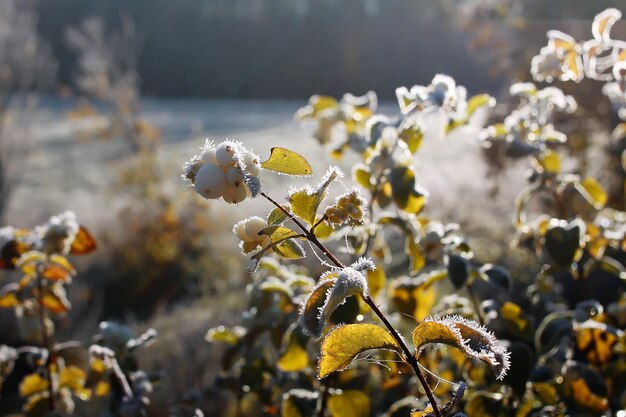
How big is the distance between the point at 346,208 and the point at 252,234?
8 cm

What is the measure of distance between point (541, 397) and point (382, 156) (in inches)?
15.1

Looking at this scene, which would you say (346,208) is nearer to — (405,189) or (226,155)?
(226,155)

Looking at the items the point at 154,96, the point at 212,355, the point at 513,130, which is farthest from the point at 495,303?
the point at 154,96

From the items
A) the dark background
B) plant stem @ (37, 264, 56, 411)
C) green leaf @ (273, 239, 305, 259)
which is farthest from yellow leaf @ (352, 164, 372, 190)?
the dark background

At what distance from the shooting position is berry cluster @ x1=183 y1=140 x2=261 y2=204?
1.71ft

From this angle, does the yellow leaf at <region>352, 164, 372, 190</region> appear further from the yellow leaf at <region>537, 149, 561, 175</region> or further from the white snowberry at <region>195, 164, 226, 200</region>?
the white snowberry at <region>195, 164, 226, 200</region>

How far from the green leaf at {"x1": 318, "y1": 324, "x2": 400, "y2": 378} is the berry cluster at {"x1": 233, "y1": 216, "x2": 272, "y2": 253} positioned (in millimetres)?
95

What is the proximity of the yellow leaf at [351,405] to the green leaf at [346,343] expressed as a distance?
1.03 ft

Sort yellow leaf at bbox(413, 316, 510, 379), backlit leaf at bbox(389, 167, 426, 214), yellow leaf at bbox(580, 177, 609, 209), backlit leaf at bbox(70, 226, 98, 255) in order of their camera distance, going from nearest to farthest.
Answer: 1. yellow leaf at bbox(413, 316, 510, 379)
2. backlit leaf at bbox(389, 167, 426, 214)
3. backlit leaf at bbox(70, 226, 98, 255)
4. yellow leaf at bbox(580, 177, 609, 209)

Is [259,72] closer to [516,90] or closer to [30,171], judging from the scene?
[30,171]

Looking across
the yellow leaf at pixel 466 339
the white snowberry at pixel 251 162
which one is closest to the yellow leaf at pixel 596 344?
the yellow leaf at pixel 466 339

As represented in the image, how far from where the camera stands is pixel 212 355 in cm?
198

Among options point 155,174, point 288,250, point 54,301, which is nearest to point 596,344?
point 288,250

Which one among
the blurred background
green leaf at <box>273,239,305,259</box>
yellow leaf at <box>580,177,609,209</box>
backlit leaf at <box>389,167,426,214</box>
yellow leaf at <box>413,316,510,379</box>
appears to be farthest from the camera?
the blurred background
